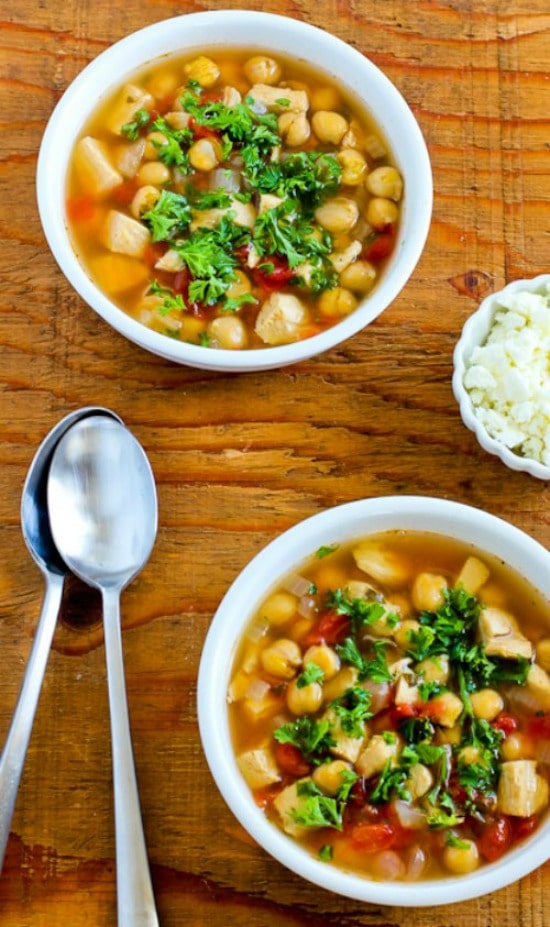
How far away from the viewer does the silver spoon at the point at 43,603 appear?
118 inches

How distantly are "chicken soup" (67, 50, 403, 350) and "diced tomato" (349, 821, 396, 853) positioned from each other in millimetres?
1207

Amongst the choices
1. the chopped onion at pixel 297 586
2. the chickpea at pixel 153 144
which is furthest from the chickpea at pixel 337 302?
the chopped onion at pixel 297 586

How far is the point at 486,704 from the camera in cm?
297

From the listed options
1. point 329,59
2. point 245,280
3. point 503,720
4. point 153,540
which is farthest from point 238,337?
point 503,720

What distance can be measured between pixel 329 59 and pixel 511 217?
25.9 inches

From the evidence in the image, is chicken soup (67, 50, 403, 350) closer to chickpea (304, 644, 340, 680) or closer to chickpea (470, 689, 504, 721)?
chickpea (304, 644, 340, 680)

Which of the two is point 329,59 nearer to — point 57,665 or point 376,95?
point 376,95

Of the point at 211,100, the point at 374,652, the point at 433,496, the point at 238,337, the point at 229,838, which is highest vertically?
the point at 211,100

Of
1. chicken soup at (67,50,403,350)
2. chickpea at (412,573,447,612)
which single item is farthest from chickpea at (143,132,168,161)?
chickpea at (412,573,447,612)

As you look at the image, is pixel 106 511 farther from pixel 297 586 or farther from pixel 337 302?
pixel 337 302

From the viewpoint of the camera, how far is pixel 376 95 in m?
3.35

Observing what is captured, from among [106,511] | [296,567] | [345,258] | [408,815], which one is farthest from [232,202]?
[408,815]

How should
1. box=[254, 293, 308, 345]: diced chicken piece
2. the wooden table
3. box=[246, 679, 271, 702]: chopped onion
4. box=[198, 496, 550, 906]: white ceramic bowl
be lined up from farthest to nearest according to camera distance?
box=[254, 293, 308, 345]: diced chicken piece < the wooden table < box=[246, 679, 271, 702]: chopped onion < box=[198, 496, 550, 906]: white ceramic bowl

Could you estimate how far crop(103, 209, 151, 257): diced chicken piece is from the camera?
10.7 feet
